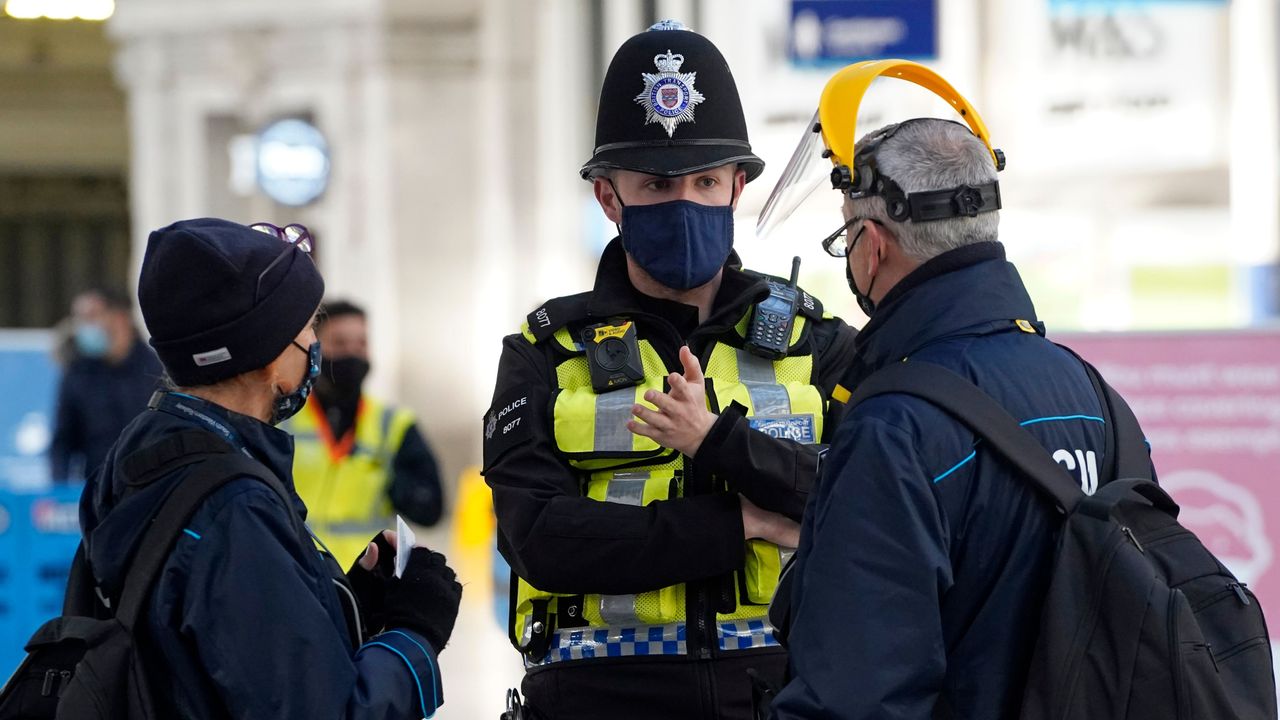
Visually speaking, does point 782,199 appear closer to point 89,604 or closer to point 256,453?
point 256,453

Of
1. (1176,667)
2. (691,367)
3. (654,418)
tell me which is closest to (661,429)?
(654,418)

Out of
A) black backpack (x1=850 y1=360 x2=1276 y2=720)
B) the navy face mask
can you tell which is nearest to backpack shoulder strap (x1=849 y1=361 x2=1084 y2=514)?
black backpack (x1=850 y1=360 x2=1276 y2=720)

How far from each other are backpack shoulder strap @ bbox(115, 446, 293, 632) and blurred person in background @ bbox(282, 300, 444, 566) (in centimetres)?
356

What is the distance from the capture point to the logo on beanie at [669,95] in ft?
9.10

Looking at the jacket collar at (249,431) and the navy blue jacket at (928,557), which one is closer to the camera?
the navy blue jacket at (928,557)

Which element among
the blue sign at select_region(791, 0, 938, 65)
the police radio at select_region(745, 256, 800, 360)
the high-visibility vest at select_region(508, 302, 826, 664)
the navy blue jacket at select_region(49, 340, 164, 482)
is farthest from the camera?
the blue sign at select_region(791, 0, 938, 65)

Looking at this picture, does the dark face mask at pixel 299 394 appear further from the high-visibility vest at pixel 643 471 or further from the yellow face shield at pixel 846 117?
the yellow face shield at pixel 846 117

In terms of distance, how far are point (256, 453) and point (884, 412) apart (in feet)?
3.14

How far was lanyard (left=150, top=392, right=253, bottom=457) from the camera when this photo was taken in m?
2.25

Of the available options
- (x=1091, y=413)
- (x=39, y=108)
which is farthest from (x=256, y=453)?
(x=39, y=108)

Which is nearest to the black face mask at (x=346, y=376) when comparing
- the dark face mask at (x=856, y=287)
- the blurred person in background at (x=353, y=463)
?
the blurred person in background at (x=353, y=463)

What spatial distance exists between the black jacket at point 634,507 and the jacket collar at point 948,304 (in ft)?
1.39

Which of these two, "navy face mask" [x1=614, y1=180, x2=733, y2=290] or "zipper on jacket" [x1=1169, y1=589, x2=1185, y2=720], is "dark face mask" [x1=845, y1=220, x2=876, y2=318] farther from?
"zipper on jacket" [x1=1169, y1=589, x2=1185, y2=720]

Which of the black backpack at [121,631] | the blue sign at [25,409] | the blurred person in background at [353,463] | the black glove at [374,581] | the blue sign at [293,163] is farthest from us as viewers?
the blue sign at [293,163]
